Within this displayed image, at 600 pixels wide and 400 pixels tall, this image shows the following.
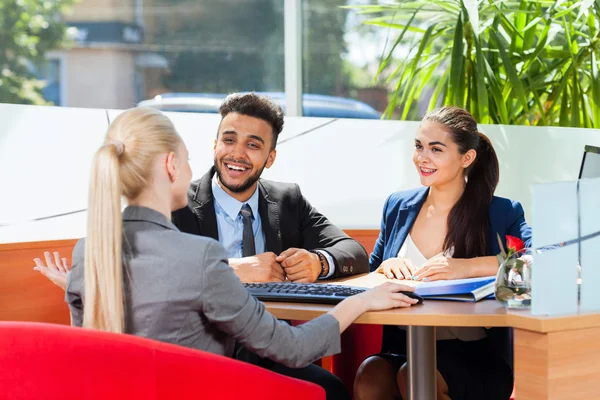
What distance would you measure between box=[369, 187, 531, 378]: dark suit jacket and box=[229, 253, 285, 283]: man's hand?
1.85 ft

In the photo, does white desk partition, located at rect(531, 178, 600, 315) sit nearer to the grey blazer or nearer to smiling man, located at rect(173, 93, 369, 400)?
the grey blazer

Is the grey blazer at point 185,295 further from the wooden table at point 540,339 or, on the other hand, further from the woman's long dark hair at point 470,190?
the woman's long dark hair at point 470,190

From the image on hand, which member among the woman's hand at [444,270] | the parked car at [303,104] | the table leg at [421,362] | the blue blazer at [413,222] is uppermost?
the parked car at [303,104]

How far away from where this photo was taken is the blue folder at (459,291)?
1.95 metres

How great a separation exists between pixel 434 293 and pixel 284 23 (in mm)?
2953

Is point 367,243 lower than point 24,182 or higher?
lower

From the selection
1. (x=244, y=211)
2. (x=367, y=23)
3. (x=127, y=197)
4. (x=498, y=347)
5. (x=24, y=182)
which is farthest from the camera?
(x=367, y=23)

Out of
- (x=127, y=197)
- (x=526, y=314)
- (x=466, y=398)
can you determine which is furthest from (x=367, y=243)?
(x=127, y=197)

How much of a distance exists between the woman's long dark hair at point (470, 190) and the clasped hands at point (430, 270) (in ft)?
0.83

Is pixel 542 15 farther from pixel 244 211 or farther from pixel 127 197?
pixel 127 197

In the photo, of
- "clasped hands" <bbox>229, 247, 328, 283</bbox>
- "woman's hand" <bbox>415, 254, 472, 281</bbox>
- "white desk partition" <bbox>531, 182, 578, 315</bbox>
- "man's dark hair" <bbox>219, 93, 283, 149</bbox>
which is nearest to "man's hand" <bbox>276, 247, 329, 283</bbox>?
"clasped hands" <bbox>229, 247, 328, 283</bbox>

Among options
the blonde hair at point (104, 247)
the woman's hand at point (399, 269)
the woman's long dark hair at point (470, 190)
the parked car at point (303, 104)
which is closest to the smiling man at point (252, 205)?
the woman's hand at point (399, 269)

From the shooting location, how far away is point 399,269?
2.39 meters

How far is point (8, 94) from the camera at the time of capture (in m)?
4.17
